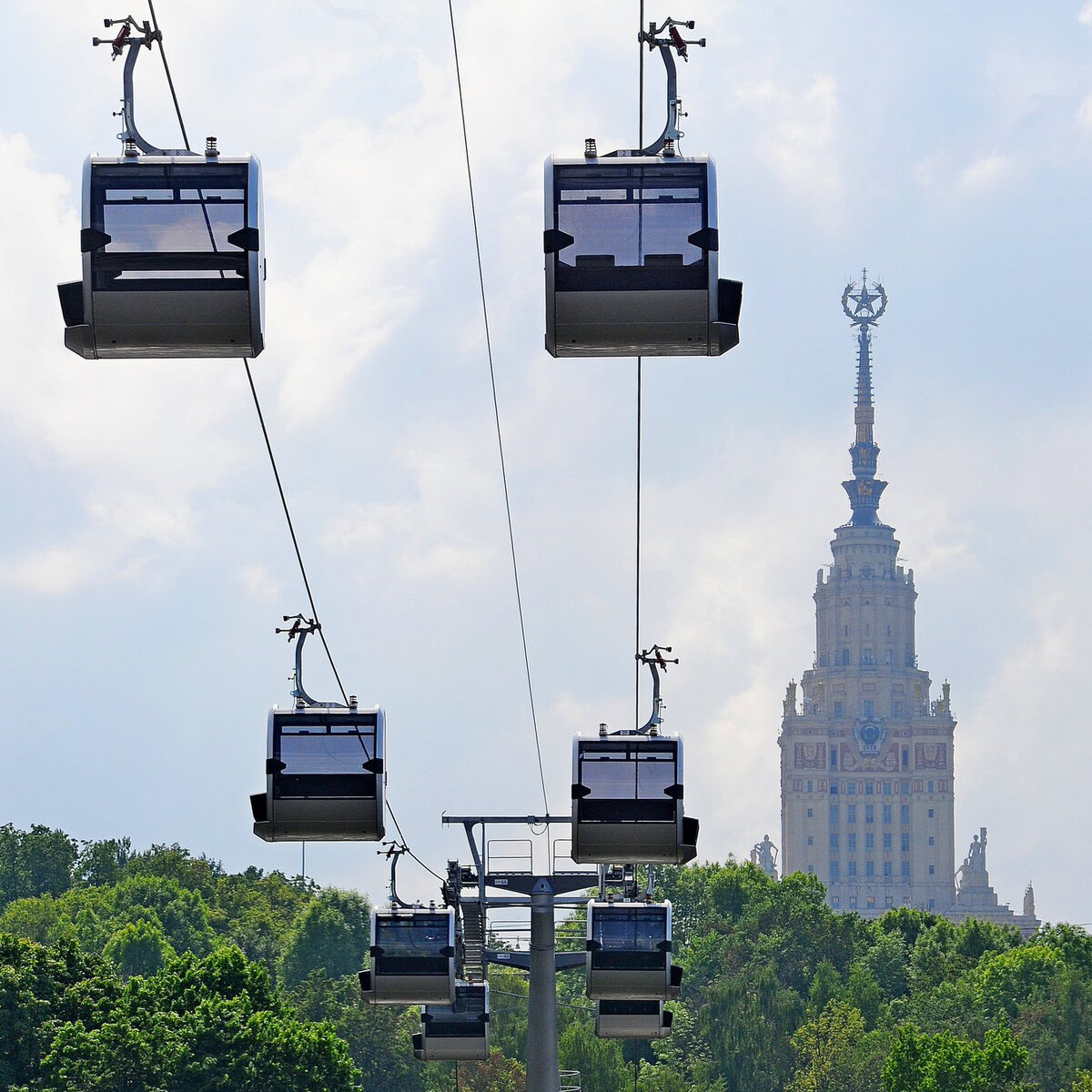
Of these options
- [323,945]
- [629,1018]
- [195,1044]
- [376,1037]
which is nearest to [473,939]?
[629,1018]

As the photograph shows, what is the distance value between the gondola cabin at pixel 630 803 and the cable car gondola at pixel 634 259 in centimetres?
1363

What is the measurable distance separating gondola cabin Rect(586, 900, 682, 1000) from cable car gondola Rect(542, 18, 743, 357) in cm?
3124

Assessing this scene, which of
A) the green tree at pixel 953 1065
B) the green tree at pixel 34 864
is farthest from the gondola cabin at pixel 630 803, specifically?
the green tree at pixel 34 864

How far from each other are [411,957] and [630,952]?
4205 millimetres

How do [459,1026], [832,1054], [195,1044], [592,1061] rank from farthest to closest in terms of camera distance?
[832,1054]
[592,1061]
[195,1044]
[459,1026]

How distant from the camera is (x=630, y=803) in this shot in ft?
109

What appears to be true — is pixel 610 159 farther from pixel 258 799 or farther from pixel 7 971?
pixel 7 971

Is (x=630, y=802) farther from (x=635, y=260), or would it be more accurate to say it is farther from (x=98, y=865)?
(x=98, y=865)

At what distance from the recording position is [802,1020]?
472 ft

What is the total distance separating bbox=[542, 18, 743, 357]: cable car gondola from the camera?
61.9 feet

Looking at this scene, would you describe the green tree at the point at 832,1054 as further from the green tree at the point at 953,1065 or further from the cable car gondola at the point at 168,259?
the cable car gondola at the point at 168,259

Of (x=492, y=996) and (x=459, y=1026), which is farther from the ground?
(x=492, y=996)

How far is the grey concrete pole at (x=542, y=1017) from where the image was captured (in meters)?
58.2

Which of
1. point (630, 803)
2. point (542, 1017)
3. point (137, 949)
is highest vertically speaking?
point (137, 949)
